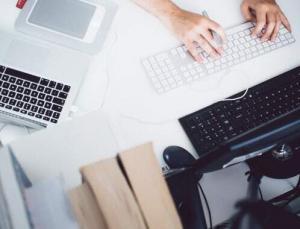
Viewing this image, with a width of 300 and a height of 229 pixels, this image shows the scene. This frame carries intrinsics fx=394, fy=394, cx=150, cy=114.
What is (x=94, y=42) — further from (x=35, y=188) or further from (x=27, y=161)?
(x=35, y=188)

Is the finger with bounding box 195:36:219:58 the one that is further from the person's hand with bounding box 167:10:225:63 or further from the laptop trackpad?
the laptop trackpad

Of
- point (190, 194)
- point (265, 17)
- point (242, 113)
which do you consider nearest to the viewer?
point (190, 194)

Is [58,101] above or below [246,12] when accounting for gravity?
below

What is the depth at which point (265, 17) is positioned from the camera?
1119 mm

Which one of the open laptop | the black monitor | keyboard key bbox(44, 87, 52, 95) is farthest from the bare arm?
the black monitor

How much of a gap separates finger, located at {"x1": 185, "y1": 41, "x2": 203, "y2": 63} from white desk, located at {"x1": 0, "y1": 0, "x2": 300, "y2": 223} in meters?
0.04

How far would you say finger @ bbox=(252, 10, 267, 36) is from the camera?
1.10 meters

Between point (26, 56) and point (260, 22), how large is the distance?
64 centimetres

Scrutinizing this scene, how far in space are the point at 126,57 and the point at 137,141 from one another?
23 centimetres

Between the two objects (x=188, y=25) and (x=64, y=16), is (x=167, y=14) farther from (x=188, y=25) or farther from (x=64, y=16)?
(x=64, y=16)

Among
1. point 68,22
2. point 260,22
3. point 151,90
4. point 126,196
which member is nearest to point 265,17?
point 260,22

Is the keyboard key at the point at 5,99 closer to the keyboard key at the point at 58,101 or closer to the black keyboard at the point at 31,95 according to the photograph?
the black keyboard at the point at 31,95

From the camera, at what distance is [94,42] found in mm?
1025

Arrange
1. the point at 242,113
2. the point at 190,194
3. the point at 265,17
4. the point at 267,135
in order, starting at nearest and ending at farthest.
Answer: the point at 267,135 → the point at 190,194 → the point at 242,113 → the point at 265,17
